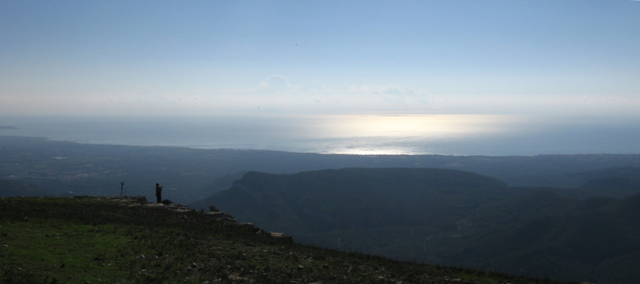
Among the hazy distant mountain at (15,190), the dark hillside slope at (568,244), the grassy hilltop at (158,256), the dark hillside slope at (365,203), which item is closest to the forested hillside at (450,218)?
the dark hillside slope at (568,244)

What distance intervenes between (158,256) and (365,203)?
301 ft

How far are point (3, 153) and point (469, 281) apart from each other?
240 metres

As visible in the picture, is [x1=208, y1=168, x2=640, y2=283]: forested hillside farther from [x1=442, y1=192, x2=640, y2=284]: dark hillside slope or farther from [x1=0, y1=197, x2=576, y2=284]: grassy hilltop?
[x1=0, y1=197, x2=576, y2=284]: grassy hilltop

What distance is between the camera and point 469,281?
1313 cm

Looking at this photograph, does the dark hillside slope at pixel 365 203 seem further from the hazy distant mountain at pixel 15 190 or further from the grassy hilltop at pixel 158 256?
the grassy hilltop at pixel 158 256

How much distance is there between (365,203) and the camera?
334 feet

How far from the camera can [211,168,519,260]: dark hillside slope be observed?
79.3 metres

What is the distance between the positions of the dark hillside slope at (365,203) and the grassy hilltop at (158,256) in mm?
54183

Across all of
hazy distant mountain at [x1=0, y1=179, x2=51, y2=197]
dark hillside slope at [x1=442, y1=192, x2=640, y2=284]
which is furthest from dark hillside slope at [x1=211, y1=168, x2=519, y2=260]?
hazy distant mountain at [x1=0, y1=179, x2=51, y2=197]

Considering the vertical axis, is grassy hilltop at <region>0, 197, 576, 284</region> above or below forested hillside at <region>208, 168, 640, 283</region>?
above

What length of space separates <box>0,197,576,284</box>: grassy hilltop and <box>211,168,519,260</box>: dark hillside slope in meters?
54.2

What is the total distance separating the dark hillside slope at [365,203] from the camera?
79.3m

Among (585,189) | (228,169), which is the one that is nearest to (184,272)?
(585,189)

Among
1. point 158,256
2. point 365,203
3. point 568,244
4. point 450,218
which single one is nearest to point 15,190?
point 365,203
